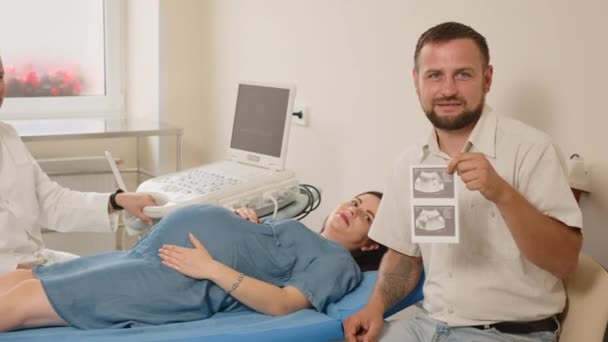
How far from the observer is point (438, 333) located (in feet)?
6.19

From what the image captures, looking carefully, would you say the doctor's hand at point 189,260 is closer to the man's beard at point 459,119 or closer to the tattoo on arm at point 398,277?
the tattoo on arm at point 398,277

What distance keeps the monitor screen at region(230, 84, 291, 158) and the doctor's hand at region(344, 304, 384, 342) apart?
3.37ft

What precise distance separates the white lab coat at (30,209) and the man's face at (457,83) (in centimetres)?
118

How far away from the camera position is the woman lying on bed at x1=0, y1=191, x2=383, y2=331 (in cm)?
193

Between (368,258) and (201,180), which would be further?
(201,180)

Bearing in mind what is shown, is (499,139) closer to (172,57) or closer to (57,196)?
(57,196)

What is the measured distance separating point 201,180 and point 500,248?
1.27 meters

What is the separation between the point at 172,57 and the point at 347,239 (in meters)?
1.82

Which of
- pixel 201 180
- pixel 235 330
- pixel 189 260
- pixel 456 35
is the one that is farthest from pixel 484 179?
pixel 201 180

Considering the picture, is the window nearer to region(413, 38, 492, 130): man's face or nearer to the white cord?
the white cord

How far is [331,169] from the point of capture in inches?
121

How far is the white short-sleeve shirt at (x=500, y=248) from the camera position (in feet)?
5.77

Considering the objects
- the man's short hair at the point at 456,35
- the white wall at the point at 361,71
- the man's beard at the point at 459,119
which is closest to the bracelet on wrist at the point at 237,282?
the man's beard at the point at 459,119

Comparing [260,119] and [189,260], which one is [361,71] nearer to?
[260,119]
